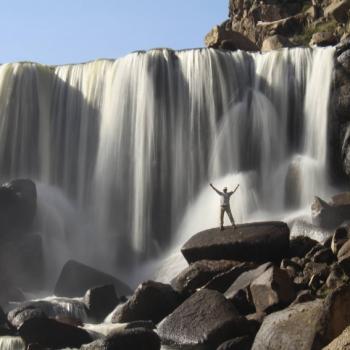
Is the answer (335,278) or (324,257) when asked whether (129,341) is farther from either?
(324,257)

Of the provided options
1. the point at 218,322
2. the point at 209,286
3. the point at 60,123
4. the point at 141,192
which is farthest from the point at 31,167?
the point at 218,322

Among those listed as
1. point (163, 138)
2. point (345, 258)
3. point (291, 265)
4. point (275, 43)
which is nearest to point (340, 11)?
point (275, 43)

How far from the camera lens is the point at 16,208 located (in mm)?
37000

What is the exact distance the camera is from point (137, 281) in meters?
35.8

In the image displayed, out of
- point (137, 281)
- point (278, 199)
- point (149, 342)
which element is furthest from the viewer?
point (278, 199)

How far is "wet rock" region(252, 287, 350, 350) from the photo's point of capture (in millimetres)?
17922

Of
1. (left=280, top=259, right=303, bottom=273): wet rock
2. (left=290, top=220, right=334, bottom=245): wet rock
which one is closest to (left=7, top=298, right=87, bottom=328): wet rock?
(left=280, top=259, right=303, bottom=273): wet rock

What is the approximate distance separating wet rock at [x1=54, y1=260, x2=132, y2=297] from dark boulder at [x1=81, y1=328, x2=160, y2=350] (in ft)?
35.5

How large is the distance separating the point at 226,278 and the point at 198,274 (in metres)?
1.14

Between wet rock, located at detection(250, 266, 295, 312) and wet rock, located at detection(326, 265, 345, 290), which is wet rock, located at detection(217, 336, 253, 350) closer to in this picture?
wet rock, located at detection(250, 266, 295, 312)

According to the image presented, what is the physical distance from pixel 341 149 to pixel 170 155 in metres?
7.67

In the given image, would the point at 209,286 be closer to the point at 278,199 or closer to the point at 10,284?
the point at 10,284

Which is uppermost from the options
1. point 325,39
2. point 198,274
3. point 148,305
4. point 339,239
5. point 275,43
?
point 275,43

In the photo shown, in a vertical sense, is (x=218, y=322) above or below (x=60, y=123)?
below
